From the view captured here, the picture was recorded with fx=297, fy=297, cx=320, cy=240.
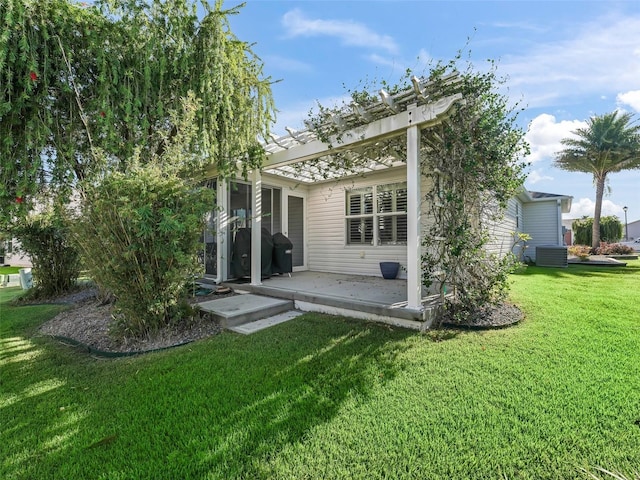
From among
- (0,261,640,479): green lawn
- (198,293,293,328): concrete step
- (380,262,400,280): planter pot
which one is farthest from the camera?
(380,262,400,280): planter pot

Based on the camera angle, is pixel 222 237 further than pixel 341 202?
No

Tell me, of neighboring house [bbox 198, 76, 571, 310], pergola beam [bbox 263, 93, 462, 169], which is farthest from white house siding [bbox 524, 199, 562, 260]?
pergola beam [bbox 263, 93, 462, 169]

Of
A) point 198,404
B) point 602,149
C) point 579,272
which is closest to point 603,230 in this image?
point 602,149

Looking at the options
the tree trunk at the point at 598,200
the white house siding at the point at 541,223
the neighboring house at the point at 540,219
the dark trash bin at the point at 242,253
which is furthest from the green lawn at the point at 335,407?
the tree trunk at the point at 598,200

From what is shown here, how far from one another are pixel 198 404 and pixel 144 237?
2.04 m

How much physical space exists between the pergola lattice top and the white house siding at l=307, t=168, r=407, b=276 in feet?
5.29

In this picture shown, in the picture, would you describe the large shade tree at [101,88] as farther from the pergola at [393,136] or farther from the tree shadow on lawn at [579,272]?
the tree shadow on lawn at [579,272]

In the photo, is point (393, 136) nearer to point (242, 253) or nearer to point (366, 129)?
point (366, 129)

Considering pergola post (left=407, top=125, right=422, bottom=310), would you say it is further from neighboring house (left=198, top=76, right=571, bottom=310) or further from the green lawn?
the green lawn

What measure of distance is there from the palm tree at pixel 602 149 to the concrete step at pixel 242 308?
61.0ft

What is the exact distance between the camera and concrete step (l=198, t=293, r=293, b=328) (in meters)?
4.27

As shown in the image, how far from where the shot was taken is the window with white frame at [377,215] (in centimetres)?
722

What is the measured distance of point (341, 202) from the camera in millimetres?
8219

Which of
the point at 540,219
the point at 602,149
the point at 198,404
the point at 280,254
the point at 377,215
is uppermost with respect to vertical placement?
the point at 602,149
